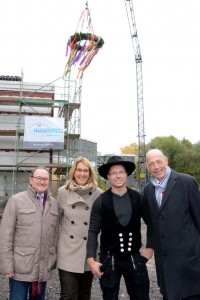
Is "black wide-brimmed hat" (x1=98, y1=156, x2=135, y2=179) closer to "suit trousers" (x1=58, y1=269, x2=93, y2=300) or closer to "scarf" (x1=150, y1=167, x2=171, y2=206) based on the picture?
"scarf" (x1=150, y1=167, x2=171, y2=206)

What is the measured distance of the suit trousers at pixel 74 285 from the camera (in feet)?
10.6

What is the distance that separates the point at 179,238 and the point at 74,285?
4.15ft

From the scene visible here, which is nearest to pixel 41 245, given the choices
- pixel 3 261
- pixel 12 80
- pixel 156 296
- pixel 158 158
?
pixel 3 261

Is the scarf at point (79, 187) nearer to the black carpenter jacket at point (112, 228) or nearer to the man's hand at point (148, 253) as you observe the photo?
the black carpenter jacket at point (112, 228)

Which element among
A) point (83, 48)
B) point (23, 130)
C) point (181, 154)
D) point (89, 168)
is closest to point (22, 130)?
point (23, 130)

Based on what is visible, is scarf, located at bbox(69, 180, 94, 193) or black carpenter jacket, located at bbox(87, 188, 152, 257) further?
scarf, located at bbox(69, 180, 94, 193)

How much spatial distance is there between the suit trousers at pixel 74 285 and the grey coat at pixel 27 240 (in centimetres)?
19

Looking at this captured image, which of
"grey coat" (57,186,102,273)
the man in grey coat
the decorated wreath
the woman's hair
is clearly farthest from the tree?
the man in grey coat

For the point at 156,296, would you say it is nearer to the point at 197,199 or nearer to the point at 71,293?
the point at 71,293

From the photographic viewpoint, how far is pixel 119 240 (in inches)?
122

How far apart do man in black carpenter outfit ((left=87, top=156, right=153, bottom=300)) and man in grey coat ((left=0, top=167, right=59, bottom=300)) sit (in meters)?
0.50

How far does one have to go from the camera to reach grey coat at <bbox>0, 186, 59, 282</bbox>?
319cm

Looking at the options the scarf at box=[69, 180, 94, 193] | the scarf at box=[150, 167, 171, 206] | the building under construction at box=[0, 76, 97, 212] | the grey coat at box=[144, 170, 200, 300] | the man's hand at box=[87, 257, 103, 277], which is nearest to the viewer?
the grey coat at box=[144, 170, 200, 300]

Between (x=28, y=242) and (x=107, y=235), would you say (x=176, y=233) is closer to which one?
(x=107, y=235)
